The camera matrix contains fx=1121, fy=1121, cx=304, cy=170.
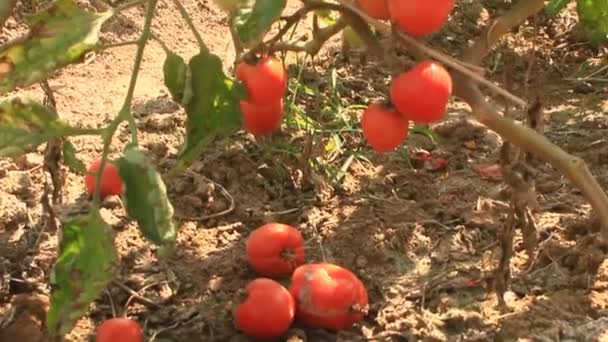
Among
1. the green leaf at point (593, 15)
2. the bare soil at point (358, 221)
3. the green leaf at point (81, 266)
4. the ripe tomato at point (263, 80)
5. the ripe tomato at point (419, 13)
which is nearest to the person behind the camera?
the ripe tomato at point (419, 13)

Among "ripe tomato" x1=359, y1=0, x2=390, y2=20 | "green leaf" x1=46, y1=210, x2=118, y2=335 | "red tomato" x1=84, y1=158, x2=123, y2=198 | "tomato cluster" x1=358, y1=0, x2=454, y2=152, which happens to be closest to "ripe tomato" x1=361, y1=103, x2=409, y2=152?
"tomato cluster" x1=358, y1=0, x2=454, y2=152

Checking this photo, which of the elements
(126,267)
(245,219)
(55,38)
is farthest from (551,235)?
(55,38)

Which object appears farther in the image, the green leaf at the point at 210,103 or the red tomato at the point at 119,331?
the red tomato at the point at 119,331

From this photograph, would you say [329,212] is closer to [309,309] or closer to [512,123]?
[309,309]

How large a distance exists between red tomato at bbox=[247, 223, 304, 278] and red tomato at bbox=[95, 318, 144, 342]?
1.01 feet

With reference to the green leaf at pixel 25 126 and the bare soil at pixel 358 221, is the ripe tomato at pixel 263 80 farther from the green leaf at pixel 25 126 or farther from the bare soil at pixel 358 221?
the bare soil at pixel 358 221

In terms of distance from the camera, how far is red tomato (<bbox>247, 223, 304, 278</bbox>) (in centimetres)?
221

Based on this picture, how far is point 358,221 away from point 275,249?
30 centimetres

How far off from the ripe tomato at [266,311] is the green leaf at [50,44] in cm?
59

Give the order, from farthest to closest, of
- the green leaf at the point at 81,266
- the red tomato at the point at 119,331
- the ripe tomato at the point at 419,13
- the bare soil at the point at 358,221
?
the bare soil at the point at 358,221, the red tomato at the point at 119,331, the green leaf at the point at 81,266, the ripe tomato at the point at 419,13

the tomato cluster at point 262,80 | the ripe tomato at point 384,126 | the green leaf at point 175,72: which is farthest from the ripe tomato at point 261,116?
the ripe tomato at point 384,126

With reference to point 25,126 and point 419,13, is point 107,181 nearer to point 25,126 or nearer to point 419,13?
point 25,126

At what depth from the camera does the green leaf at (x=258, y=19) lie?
64.1 inches

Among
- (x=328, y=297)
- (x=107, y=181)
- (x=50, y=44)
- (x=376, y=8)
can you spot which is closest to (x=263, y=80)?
(x=376, y=8)
